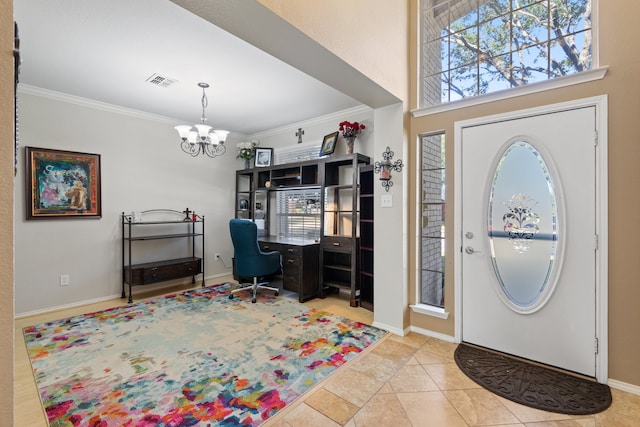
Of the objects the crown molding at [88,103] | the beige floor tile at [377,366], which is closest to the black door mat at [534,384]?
the beige floor tile at [377,366]

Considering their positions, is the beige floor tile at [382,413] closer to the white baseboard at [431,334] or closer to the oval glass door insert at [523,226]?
the white baseboard at [431,334]

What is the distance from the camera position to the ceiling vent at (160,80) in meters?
3.14

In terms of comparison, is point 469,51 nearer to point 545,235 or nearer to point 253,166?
point 545,235

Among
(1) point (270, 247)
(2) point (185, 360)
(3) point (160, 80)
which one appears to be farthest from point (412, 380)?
(3) point (160, 80)

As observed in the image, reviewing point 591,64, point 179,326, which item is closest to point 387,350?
point 179,326

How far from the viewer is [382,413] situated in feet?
5.80

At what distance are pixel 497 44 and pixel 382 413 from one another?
2.99 metres

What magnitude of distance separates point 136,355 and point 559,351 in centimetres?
336

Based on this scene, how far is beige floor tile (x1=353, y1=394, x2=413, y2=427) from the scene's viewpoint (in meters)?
1.69

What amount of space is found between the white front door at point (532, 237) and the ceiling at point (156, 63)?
60.2 inches

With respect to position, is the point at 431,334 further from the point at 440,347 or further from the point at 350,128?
the point at 350,128

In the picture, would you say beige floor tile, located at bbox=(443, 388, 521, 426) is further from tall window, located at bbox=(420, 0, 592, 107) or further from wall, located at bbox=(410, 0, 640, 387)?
tall window, located at bbox=(420, 0, 592, 107)

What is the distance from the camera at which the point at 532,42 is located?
2.35 meters

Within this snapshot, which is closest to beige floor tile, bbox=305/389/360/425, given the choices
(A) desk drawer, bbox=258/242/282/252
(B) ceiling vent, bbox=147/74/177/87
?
(A) desk drawer, bbox=258/242/282/252
